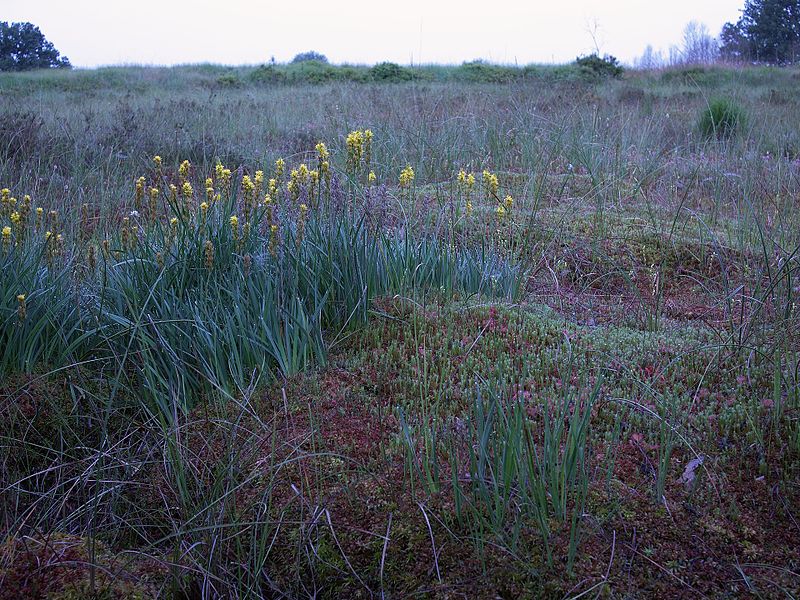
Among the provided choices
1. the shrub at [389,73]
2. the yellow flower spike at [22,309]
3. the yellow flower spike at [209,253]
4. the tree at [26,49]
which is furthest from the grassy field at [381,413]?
the tree at [26,49]

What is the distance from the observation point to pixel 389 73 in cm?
2175

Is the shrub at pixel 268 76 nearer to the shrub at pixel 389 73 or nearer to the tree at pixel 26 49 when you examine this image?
the shrub at pixel 389 73

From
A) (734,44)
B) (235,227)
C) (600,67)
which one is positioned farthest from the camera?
(734,44)

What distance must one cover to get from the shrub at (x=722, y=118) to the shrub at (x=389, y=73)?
12193mm

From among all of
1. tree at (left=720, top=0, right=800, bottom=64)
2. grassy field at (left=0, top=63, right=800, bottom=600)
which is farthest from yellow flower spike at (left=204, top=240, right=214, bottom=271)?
tree at (left=720, top=0, right=800, bottom=64)

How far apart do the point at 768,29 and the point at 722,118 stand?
66.7 ft

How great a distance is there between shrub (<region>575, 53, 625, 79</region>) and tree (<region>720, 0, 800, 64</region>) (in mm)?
5242

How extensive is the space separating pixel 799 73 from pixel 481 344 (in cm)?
2364

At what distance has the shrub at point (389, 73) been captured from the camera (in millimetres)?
21352

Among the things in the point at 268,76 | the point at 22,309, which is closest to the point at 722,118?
the point at 22,309

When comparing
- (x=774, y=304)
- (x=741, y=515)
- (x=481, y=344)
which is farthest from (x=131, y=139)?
(x=741, y=515)

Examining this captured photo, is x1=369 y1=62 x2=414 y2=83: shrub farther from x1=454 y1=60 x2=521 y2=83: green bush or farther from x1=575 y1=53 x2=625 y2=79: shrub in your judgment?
x1=575 y1=53 x2=625 y2=79: shrub

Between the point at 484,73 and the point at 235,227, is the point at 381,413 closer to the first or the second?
the point at 235,227

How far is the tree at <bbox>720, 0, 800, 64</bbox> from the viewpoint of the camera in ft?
79.3
